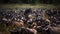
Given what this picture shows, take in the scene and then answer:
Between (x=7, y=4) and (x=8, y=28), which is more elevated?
(x=7, y=4)

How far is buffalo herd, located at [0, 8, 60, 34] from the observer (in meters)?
2.46

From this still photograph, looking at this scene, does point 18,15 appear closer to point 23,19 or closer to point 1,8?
point 23,19

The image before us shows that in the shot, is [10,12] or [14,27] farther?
[10,12]

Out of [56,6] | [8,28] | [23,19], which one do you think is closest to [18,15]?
[23,19]

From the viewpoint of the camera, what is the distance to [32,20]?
2.63 metres

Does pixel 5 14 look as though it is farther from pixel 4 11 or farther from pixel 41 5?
pixel 41 5

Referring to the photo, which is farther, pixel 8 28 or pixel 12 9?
pixel 12 9

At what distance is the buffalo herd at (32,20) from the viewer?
2459 millimetres

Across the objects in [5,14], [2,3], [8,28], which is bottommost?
[8,28]

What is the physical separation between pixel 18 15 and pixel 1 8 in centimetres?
33

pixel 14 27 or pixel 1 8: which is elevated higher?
pixel 1 8

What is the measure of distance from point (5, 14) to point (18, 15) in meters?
0.23

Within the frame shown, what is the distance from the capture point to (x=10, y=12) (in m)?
2.70

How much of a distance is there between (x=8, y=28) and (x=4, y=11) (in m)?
0.35
